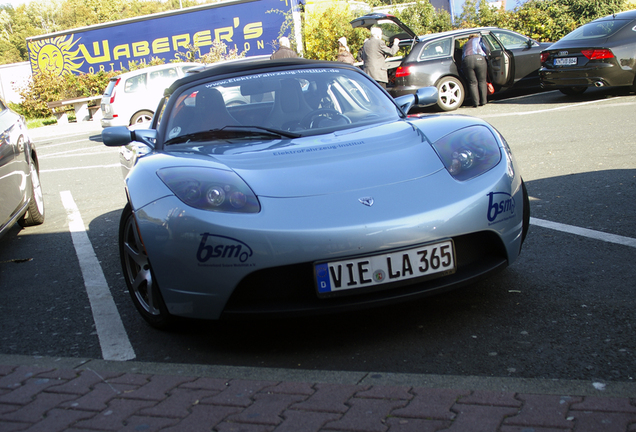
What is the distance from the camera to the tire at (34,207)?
5.79 m

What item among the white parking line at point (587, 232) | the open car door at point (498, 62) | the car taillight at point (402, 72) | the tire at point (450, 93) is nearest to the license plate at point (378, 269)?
the white parking line at point (587, 232)

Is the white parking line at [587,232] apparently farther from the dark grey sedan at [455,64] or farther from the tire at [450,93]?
the tire at [450,93]

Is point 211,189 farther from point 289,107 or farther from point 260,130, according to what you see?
point 289,107

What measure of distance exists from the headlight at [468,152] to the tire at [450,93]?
914 centimetres

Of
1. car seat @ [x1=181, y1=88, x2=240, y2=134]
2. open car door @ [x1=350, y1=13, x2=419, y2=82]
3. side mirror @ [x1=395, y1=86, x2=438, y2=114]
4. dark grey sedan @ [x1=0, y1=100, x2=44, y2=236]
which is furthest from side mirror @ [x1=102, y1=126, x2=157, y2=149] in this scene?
open car door @ [x1=350, y1=13, x2=419, y2=82]

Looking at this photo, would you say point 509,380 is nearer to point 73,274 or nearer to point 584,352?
point 584,352

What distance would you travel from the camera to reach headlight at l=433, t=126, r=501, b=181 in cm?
297

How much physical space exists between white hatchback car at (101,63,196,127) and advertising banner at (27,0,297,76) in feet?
26.6

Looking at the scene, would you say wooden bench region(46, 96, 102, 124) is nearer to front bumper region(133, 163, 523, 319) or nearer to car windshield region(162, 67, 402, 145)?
car windshield region(162, 67, 402, 145)

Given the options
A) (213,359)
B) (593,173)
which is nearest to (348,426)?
(213,359)

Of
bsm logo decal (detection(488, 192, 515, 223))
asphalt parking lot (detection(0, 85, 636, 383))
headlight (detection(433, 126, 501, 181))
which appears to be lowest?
asphalt parking lot (detection(0, 85, 636, 383))

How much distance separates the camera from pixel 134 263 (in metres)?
3.42

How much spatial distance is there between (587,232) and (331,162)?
2.01 metres

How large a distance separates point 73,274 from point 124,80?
10559mm
